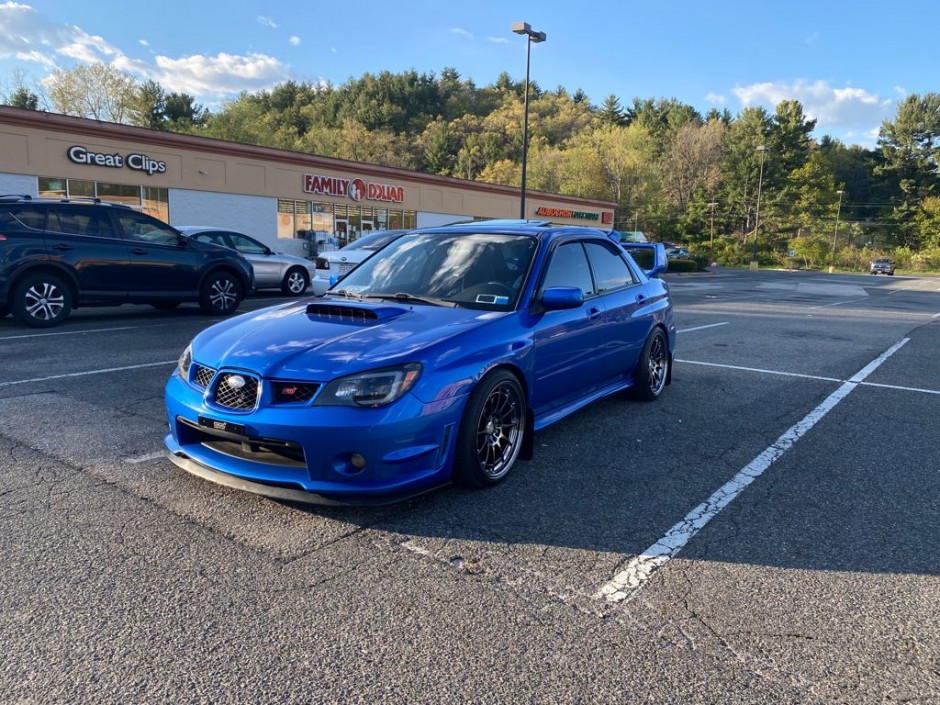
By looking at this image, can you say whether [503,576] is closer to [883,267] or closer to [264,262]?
[264,262]

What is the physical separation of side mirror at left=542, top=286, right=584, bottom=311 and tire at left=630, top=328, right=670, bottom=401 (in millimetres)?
1897

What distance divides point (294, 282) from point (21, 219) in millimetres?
6570

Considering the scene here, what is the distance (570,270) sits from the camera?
5.09 m

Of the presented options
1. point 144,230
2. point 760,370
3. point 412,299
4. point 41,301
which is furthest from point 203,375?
point 144,230

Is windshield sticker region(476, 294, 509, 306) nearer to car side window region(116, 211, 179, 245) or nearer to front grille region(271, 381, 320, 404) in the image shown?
front grille region(271, 381, 320, 404)

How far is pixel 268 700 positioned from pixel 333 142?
253 ft

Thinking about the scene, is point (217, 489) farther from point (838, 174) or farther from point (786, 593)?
point (838, 174)

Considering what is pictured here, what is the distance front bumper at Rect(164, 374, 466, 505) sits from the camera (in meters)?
3.28

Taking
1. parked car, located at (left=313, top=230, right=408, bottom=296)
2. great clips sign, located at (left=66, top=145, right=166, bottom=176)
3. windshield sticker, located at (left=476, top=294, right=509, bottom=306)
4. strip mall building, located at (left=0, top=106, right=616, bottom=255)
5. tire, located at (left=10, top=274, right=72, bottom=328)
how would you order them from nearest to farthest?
windshield sticker, located at (left=476, top=294, right=509, bottom=306), tire, located at (left=10, top=274, right=72, bottom=328), parked car, located at (left=313, top=230, right=408, bottom=296), strip mall building, located at (left=0, top=106, right=616, bottom=255), great clips sign, located at (left=66, top=145, right=166, bottom=176)

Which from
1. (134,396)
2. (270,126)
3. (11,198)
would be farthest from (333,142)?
(134,396)

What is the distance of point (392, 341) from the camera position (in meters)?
3.67

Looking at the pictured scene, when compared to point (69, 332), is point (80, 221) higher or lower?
higher

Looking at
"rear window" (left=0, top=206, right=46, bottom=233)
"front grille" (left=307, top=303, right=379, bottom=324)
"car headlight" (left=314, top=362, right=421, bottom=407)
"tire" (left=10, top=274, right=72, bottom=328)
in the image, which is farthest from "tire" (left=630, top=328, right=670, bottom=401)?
"rear window" (left=0, top=206, right=46, bottom=233)

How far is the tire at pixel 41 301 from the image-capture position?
934 centimetres
